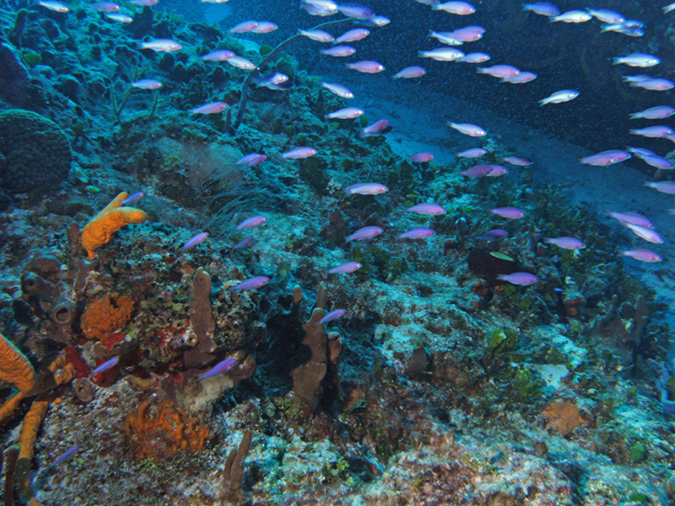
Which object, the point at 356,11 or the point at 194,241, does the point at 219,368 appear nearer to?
the point at 194,241

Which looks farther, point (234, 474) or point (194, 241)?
point (194, 241)

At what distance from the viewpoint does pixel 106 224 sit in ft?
8.55

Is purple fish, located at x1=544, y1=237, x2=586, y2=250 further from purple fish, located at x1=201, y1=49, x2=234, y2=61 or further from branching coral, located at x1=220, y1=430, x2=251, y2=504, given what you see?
purple fish, located at x1=201, y1=49, x2=234, y2=61

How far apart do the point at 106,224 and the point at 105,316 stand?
787 millimetres

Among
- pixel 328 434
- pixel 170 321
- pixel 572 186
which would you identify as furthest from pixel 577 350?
pixel 572 186

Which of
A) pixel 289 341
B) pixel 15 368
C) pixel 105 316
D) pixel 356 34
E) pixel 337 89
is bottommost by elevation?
pixel 289 341

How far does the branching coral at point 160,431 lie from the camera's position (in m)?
2.47

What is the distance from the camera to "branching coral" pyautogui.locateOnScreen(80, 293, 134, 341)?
2465 millimetres

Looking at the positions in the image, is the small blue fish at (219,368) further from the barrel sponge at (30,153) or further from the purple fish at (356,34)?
the purple fish at (356,34)

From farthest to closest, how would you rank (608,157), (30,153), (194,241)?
(608,157)
(30,153)
(194,241)

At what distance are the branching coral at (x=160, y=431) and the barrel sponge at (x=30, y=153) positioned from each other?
444 centimetres

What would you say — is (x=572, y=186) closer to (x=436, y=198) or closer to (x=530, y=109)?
(x=530, y=109)

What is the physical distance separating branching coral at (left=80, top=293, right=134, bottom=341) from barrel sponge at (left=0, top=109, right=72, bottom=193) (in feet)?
12.3

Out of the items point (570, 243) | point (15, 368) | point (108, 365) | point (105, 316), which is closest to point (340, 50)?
point (570, 243)
